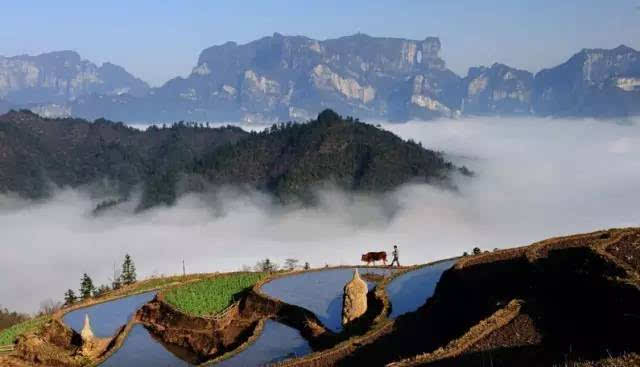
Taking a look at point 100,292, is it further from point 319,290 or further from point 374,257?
point 319,290

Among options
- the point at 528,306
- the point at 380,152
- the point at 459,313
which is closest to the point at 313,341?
the point at 459,313

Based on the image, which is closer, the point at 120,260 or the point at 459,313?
the point at 459,313

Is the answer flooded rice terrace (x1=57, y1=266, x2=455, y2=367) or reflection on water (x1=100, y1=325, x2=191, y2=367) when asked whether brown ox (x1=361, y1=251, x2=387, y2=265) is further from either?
reflection on water (x1=100, y1=325, x2=191, y2=367)

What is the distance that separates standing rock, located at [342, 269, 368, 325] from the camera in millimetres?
38219

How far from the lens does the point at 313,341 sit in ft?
127

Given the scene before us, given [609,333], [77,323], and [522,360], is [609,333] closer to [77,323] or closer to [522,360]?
[522,360]

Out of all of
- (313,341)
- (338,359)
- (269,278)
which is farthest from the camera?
(269,278)

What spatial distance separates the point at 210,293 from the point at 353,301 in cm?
1702

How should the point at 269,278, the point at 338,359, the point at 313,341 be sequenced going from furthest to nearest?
the point at 269,278
the point at 313,341
the point at 338,359

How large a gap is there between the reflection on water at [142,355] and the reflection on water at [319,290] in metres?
8.39

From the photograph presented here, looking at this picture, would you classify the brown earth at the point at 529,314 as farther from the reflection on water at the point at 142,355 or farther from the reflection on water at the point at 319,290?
the reflection on water at the point at 142,355

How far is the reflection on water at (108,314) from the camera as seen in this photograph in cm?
4819

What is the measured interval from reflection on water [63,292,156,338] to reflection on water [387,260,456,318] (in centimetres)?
1909

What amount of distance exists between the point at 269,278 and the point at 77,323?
14.1 meters
